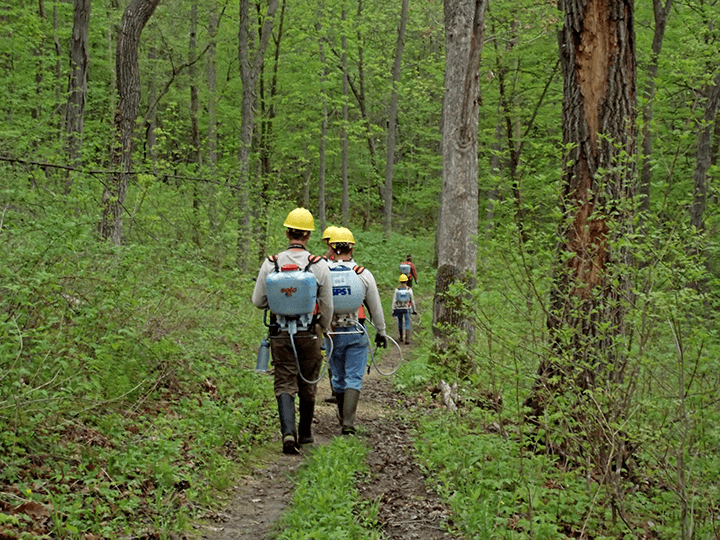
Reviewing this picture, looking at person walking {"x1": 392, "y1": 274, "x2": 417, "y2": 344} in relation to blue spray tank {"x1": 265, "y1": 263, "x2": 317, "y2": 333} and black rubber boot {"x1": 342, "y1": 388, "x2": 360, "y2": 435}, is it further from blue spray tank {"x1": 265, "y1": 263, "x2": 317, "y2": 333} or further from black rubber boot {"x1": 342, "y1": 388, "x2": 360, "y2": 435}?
blue spray tank {"x1": 265, "y1": 263, "x2": 317, "y2": 333}

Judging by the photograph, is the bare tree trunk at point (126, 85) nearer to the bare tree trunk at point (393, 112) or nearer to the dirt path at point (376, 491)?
the dirt path at point (376, 491)

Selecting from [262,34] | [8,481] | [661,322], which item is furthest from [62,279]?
[262,34]

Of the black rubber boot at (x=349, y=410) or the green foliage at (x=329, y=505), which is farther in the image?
the black rubber boot at (x=349, y=410)

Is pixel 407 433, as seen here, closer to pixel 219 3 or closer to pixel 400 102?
pixel 219 3

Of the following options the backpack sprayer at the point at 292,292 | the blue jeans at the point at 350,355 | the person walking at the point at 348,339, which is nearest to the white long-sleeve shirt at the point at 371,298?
the person walking at the point at 348,339

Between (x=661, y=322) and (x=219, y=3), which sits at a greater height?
(x=219, y=3)

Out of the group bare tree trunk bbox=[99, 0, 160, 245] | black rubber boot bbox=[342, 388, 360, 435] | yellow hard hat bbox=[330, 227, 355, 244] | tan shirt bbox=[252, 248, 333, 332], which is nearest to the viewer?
tan shirt bbox=[252, 248, 333, 332]

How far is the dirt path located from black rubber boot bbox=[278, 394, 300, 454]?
105mm

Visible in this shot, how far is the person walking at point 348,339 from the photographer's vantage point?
738cm

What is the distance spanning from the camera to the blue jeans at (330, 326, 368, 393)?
24.6 ft

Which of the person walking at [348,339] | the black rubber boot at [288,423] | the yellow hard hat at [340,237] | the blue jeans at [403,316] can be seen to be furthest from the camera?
the blue jeans at [403,316]

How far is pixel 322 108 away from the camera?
2577 cm

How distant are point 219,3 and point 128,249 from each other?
48.6ft

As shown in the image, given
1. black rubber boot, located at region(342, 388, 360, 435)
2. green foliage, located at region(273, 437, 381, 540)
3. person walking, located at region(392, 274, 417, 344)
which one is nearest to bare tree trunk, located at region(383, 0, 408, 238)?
person walking, located at region(392, 274, 417, 344)
